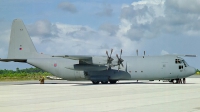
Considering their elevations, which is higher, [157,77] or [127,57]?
[127,57]

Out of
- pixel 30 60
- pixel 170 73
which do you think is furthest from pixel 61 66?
pixel 170 73

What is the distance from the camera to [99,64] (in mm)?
43062

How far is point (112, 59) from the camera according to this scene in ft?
143

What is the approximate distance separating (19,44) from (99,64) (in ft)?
42.1

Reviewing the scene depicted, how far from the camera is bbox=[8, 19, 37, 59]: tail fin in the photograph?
154 ft
